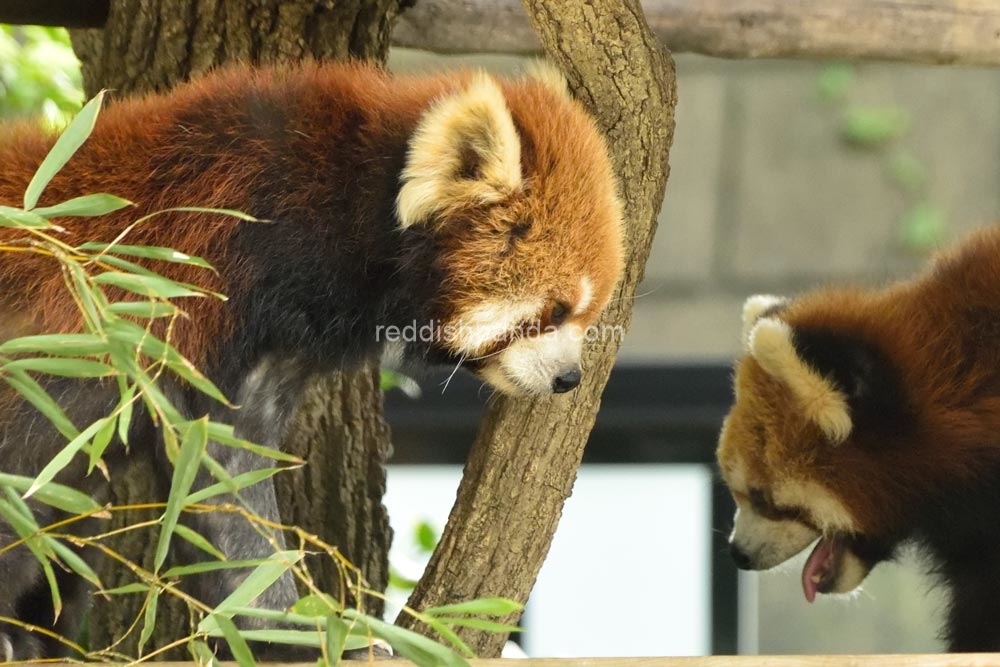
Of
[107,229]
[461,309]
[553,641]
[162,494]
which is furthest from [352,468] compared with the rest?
[553,641]

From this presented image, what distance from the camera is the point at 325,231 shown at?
7.40 ft

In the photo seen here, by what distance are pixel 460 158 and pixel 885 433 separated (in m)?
1.07

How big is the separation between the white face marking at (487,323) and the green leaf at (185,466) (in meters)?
0.87

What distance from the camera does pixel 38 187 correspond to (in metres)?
1.72

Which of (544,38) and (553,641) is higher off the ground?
(544,38)

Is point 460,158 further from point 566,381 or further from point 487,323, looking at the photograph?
point 566,381

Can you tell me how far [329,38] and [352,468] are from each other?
41.4 inches

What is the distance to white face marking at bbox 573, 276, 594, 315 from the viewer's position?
7.87ft

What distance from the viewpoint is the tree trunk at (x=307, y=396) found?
2.87 meters

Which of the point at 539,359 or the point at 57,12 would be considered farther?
the point at 57,12

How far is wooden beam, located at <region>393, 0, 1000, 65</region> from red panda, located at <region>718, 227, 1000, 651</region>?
1.99 ft

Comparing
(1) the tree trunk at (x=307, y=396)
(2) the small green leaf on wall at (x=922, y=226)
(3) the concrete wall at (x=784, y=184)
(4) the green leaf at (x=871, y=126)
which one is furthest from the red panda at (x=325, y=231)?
(4) the green leaf at (x=871, y=126)

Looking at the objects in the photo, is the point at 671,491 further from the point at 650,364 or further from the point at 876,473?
the point at 876,473

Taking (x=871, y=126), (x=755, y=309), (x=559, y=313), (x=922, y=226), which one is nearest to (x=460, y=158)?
(x=559, y=313)
